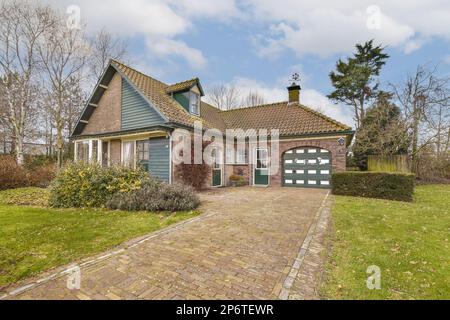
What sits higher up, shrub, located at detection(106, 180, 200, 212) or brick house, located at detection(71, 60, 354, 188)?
brick house, located at detection(71, 60, 354, 188)

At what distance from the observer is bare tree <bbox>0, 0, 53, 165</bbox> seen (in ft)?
58.7

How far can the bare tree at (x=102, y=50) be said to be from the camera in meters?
21.9

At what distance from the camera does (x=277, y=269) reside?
3479 millimetres

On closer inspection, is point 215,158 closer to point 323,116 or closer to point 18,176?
point 323,116

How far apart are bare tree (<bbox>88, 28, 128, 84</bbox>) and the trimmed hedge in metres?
23.5

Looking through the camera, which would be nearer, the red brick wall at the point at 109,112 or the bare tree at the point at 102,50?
the red brick wall at the point at 109,112

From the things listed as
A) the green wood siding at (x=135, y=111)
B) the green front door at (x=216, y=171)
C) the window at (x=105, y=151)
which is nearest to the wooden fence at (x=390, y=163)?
the green front door at (x=216, y=171)

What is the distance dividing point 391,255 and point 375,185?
7.15 metres

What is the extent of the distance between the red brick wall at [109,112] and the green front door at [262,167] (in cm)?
941

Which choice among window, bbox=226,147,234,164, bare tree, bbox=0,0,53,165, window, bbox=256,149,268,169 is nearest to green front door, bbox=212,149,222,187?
window, bbox=226,147,234,164

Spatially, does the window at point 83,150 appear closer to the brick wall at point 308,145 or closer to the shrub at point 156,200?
the shrub at point 156,200

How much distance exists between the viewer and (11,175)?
42.5 ft

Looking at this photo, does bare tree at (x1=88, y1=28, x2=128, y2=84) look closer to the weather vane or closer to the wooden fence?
the weather vane
